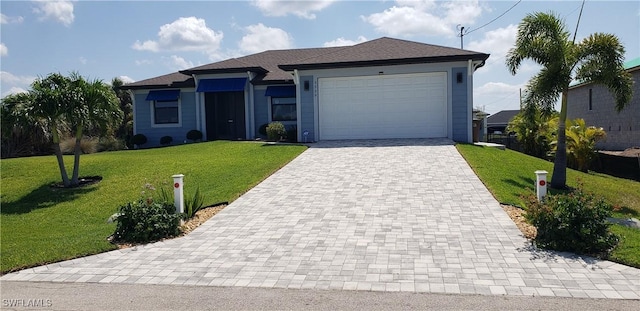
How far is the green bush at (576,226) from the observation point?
6625 mm

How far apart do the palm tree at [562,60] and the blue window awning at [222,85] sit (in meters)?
12.7

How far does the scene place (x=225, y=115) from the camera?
22969 millimetres

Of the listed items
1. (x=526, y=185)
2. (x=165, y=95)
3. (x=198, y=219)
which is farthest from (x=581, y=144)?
(x=165, y=95)

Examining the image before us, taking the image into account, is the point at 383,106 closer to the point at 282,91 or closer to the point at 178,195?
the point at 282,91

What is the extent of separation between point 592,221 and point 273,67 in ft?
63.0

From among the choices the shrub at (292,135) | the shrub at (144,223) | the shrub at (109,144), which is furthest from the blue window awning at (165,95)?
the shrub at (144,223)

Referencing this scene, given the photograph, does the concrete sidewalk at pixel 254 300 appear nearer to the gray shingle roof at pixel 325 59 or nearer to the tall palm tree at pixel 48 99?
the tall palm tree at pixel 48 99

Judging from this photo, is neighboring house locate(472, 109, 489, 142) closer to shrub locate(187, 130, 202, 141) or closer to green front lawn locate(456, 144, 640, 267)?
green front lawn locate(456, 144, 640, 267)

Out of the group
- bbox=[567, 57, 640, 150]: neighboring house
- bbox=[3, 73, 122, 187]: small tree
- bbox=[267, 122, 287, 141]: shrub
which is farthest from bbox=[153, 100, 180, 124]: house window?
bbox=[567, 57, 640, 150]: neighboring house

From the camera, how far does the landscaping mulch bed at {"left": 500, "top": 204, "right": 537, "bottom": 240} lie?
754cm

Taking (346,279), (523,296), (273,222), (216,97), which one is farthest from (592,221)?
(216,97)

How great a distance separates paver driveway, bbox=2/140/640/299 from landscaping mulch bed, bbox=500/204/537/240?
6.5 inches

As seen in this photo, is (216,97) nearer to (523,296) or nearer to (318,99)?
(318,99)

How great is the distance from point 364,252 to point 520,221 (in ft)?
10.8
